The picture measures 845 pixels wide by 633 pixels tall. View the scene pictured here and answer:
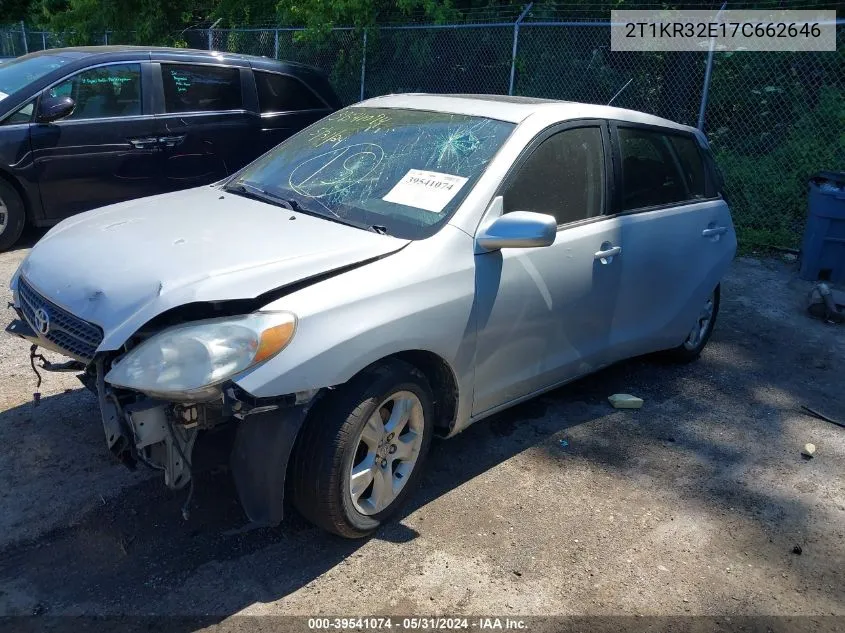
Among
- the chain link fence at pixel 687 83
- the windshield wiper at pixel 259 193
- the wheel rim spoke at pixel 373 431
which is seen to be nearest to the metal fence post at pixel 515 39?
the chain link fence at pixel 687 83

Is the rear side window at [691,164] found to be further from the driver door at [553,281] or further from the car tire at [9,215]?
the car tire at [9,215]

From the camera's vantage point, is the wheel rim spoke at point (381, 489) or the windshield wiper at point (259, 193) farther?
the windshield wiper at point (259, 193)

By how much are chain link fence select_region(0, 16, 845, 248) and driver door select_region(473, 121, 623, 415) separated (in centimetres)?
511

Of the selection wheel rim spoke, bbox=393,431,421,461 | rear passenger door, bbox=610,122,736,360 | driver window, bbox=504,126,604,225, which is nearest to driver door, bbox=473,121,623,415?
driver window, bbox=504,126,604,225

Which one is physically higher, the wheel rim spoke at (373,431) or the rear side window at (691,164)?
the rear side window at (691,164)

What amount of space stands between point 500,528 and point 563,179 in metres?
1.76

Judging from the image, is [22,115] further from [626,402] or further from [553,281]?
[626,402]

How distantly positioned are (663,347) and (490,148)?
1.93 metres

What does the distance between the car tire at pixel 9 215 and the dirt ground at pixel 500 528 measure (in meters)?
2.66

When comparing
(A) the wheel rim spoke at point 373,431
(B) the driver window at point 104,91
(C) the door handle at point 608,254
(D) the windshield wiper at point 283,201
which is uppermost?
(B) the driver window at point 104,91

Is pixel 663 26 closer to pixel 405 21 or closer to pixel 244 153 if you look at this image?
pixel 405 21

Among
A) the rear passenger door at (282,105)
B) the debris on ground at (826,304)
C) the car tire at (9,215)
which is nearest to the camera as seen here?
the debris on ground at (826,304)

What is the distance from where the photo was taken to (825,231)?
289 inches

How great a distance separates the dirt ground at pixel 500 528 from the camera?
120 inches
